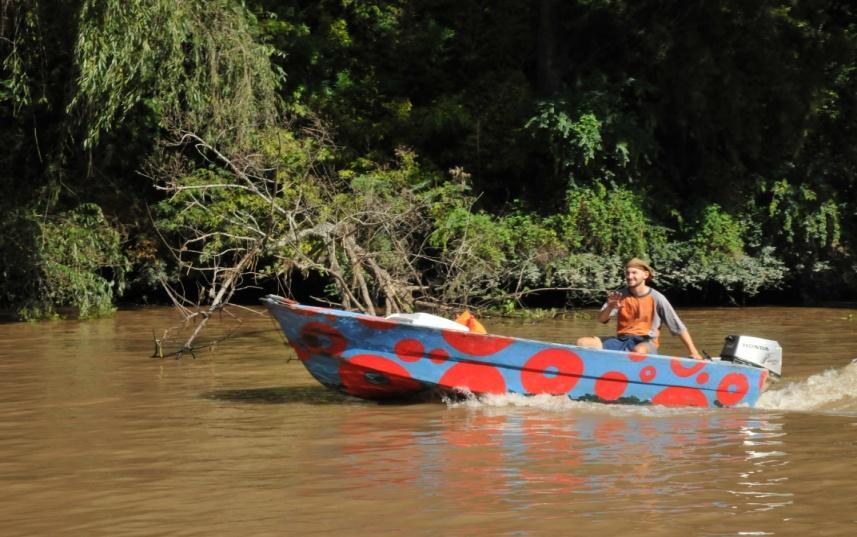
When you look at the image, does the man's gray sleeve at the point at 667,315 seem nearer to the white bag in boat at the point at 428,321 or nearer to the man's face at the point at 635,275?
the man's face at the point at 635,275

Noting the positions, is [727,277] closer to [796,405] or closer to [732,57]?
[732,57]

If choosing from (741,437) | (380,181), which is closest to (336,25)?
(380,181)

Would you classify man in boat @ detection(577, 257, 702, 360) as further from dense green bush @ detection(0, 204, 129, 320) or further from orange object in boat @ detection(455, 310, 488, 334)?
dense green bush @ detection(0, 204, 129, 320)

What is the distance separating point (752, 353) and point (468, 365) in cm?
296

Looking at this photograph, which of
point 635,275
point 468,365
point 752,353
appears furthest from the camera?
point 752,353

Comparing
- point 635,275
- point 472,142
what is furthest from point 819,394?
point 472,142

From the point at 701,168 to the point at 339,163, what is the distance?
7052 mm

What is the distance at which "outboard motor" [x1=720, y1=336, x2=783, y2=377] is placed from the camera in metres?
12.7

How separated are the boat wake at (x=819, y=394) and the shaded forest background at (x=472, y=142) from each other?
729 cm

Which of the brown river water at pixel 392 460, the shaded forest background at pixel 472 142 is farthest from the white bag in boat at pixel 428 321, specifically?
the shaded forest background at pixel 472 142

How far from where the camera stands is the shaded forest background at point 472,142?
20.7 metres

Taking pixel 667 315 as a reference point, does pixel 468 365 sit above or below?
below

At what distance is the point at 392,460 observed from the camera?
30.7 ft

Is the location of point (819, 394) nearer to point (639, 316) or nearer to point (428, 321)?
point (639, 316)
